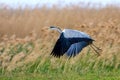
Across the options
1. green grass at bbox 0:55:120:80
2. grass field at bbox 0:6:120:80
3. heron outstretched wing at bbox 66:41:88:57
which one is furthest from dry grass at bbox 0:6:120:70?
heron outstretched wing at bbox 66:41:88:57

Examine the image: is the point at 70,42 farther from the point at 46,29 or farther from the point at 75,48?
the point at 46,29

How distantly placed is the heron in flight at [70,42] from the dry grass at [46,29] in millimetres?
878

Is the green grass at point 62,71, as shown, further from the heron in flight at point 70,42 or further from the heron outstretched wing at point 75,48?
the heron in flight at point 70,42

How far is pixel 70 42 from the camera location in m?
7.04

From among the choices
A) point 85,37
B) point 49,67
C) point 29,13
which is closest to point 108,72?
point 49,67

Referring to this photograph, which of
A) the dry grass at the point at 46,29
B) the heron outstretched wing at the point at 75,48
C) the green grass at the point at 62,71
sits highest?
the dry grass at the point at 46,29

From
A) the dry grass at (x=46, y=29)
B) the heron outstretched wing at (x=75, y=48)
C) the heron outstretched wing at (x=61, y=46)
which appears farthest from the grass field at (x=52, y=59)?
the heron outstretched wing at (x=61, y=46)

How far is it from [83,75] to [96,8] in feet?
14.8

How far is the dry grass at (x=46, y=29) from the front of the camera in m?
9.11

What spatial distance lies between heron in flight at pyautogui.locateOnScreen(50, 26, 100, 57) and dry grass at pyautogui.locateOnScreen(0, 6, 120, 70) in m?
0.88

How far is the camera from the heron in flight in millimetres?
6859

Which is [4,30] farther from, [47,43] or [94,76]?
[94,76]

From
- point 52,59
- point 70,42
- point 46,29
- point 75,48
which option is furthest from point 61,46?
point 52,59

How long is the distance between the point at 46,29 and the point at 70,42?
5.73 ft
